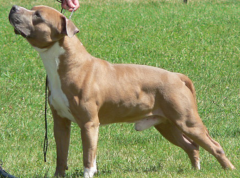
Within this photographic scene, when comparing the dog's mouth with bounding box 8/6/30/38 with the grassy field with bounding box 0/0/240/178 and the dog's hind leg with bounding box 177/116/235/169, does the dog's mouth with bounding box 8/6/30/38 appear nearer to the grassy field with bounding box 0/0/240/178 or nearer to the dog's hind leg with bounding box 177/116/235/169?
the grassy field with bounding box 0/0/240/178

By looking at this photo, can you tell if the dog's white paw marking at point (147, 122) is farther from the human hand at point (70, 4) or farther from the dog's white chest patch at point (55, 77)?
the human hand at point (70, 4)

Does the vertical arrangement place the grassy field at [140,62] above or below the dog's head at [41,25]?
below

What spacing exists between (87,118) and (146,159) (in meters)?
1.63

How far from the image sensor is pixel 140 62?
1098cm

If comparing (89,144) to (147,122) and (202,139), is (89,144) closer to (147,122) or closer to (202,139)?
(147,122)

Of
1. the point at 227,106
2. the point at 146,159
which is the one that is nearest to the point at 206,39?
the point at 227,106

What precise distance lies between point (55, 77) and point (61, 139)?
0.75 m

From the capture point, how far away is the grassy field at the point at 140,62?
5.90m

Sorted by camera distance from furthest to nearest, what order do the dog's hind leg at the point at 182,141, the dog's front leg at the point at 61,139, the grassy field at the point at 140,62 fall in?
the grassy field at the point at 140,62, the dog's hind leg at the point at 182,141, the dog's front leg at the point at 61,139

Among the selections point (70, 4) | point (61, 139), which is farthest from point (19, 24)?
point (61, 139)

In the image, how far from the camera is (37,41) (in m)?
4.66

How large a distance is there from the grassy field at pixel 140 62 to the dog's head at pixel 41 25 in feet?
5.31

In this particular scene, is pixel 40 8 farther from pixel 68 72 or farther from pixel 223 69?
pixel 223 69

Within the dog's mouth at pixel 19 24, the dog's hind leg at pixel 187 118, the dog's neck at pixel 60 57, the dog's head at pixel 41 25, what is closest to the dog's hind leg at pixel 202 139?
the dog's hind leg at pixel 187 118
